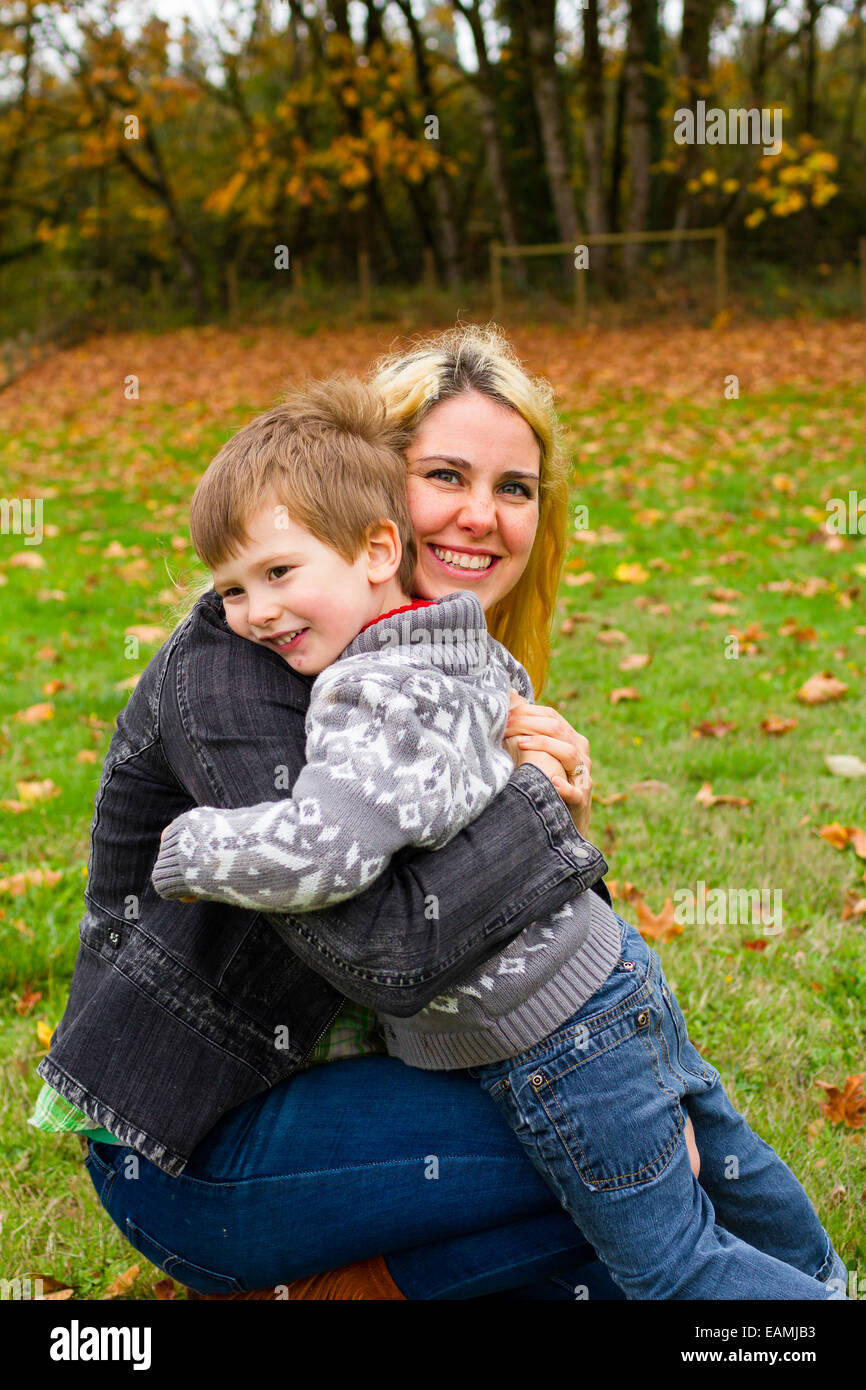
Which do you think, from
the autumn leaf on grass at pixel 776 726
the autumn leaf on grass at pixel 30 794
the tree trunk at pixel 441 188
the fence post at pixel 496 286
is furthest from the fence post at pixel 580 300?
the autumn leaf on grass at pixel 30 794

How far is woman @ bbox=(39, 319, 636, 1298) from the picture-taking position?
175 centimetres

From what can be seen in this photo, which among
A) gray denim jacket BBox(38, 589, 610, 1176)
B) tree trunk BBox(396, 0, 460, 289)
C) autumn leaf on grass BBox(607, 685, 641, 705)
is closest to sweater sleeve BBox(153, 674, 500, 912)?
gray denim jacket BBox(38, 589, 610, 1176)

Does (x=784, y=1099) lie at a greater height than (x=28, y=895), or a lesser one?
lesser

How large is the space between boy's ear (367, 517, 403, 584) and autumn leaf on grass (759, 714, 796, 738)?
3.22 m

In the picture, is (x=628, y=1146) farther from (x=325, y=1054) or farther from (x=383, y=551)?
(x=383, y=551)

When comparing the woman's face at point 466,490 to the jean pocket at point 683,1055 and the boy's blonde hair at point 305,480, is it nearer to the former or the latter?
the boy's blonde hair at point 305,480

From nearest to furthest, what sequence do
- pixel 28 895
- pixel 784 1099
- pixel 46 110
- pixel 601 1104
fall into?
1. pixel 601 1104
2. pixel 784 1099
3. pixel 28 895
4. pixel 46 110

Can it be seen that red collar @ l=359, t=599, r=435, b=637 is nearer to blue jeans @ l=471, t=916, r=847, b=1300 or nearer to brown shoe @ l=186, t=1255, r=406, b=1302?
blue jeans @ l=471, t=916, r=847, b=1300

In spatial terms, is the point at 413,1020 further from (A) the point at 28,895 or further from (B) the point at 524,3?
(B) the point at 524,3

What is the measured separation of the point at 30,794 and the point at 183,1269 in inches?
103

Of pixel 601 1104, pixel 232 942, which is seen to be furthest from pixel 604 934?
pixel 232 942

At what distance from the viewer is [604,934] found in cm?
189

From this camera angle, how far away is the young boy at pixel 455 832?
63.2 inches
